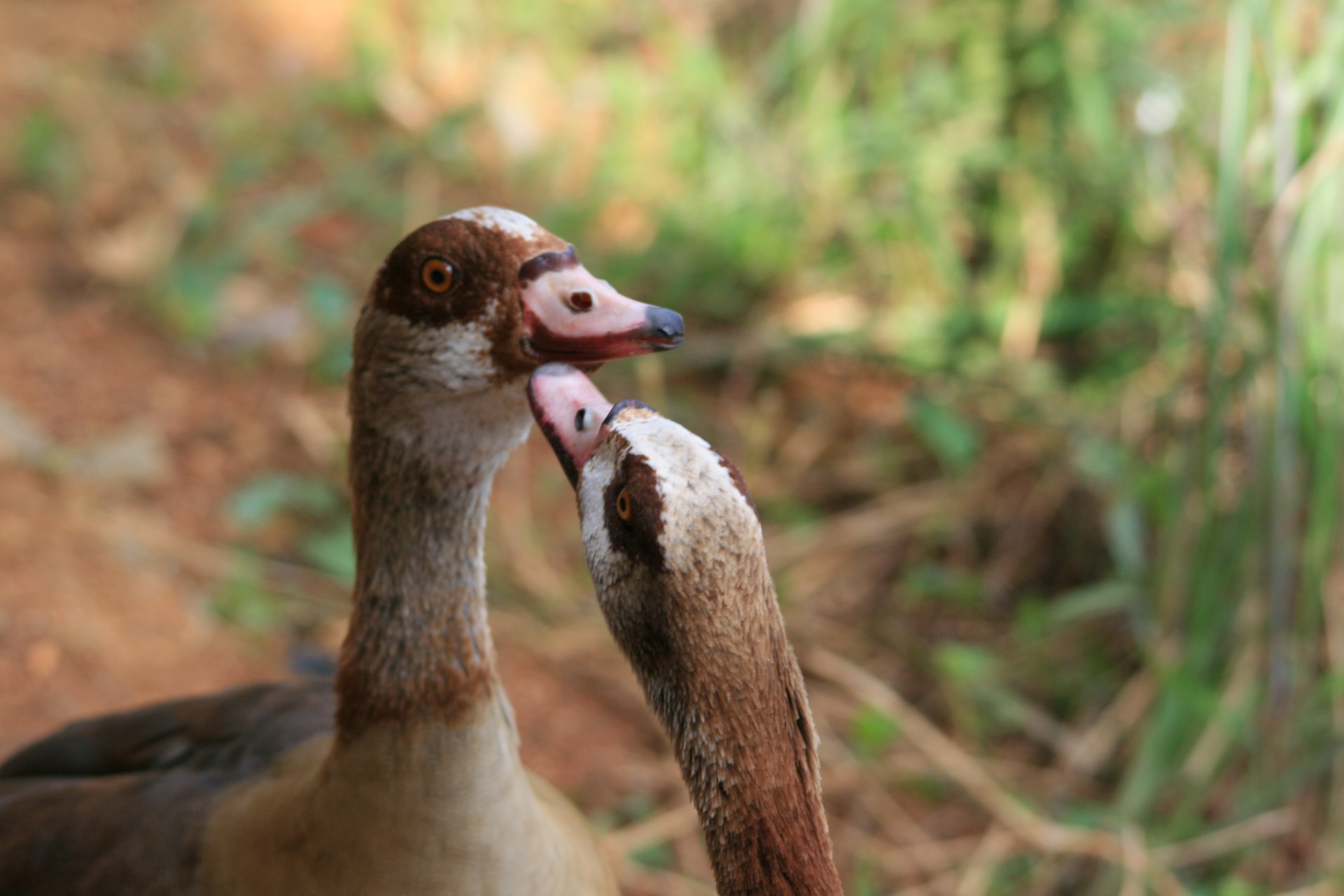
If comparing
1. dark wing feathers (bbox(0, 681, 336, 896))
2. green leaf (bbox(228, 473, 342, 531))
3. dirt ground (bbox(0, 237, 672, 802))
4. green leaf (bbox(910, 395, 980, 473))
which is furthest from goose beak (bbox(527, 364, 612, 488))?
green leaf (bbox(910, 395, 980, 473))

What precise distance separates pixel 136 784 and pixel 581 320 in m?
0.98

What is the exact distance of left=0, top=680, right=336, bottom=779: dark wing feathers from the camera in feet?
5.70

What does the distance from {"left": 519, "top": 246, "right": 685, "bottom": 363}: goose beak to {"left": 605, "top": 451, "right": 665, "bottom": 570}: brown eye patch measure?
216 millimetres

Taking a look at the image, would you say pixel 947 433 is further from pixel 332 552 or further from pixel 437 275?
pixel 437 275

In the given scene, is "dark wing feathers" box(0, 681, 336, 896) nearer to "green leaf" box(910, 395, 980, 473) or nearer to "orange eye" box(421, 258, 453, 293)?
"orange eye" box(421, 258, 453, 293)

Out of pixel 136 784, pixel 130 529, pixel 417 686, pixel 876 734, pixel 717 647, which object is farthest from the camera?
pixel 130 529

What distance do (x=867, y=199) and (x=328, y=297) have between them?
1.76 m

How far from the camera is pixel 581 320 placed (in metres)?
1.35

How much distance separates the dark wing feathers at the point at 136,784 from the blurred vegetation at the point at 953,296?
0.92 meters

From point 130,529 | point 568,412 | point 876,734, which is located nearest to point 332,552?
point 130,529

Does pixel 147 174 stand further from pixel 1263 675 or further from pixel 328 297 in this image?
pixel 1263 675

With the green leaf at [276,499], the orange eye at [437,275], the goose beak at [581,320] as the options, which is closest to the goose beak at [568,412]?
the goose beak at [581,320]

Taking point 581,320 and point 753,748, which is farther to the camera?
point 581,320

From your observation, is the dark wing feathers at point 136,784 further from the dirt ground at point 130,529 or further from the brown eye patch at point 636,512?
the brown eye patch at point 636,512
